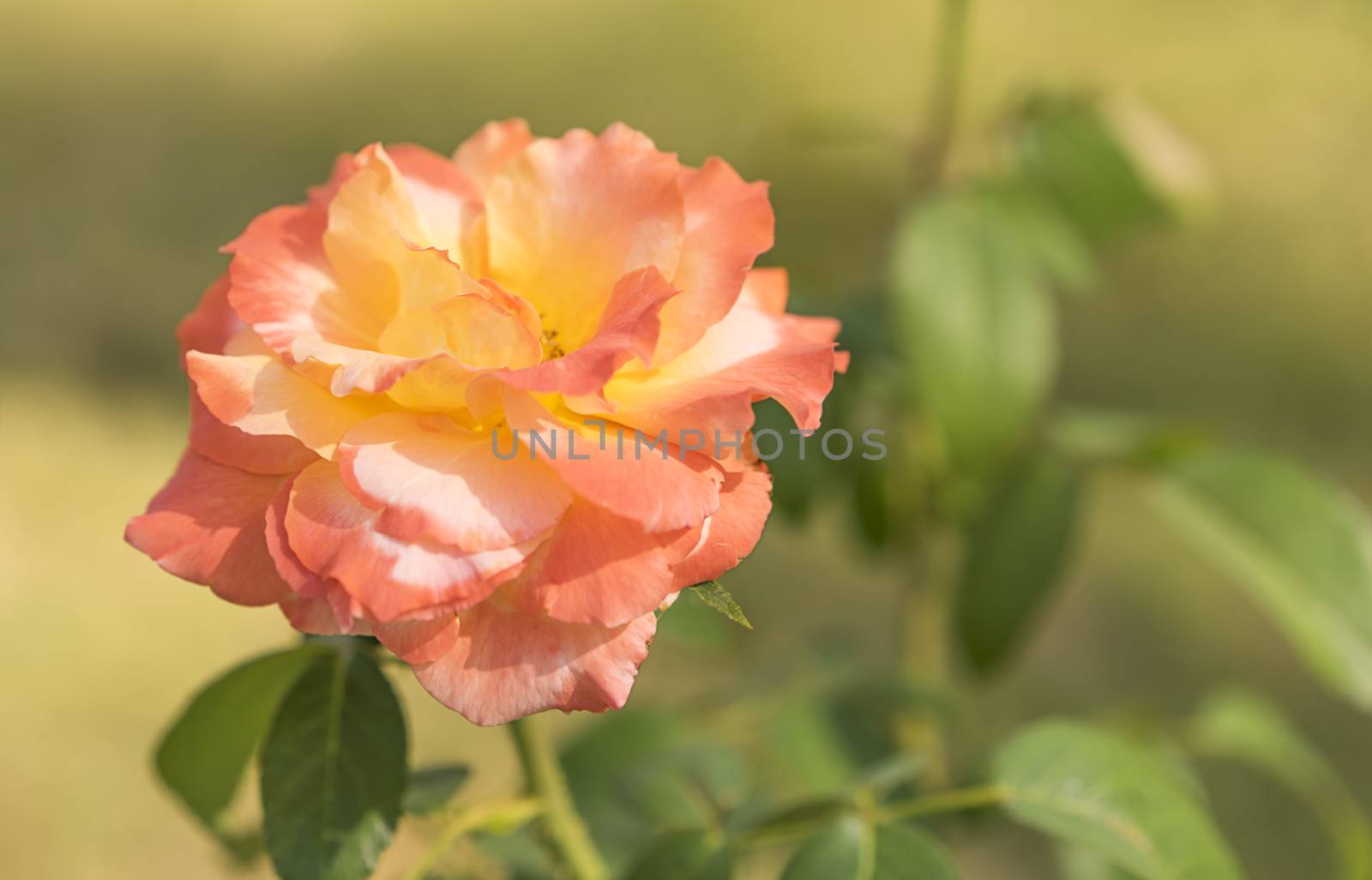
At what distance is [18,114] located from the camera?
1.83m

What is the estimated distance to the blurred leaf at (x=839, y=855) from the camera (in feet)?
1.45

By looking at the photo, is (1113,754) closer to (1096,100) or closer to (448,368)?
(448,368)

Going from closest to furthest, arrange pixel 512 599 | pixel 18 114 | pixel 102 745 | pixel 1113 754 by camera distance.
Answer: pixel 512 599, pixel 1113 754, pixel 102 745, pixel 18 114

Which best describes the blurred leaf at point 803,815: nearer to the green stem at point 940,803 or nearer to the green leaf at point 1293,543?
the green stem at point 940,803

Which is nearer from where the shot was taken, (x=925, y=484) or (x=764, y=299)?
(x=764, y=299)

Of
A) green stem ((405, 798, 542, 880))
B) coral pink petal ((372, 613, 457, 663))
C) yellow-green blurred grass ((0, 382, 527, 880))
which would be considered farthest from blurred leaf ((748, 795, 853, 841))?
yellow-green blurred grass ((0, 382, 527, 880))

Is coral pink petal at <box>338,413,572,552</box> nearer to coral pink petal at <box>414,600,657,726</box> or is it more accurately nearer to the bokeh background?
coral pink petal at <box>414,600,657,726</box>

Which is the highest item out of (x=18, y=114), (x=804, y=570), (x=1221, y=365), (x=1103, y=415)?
(x=1103, y=415)

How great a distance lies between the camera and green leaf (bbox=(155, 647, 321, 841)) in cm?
45

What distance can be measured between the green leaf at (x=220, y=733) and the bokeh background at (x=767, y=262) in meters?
0.68

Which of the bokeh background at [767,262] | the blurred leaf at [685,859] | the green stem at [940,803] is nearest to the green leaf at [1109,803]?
the green stem at [940,803]

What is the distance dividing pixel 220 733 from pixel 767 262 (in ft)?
2.10

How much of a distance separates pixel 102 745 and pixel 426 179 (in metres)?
1.02

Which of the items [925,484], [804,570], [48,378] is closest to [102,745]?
[48,378]
